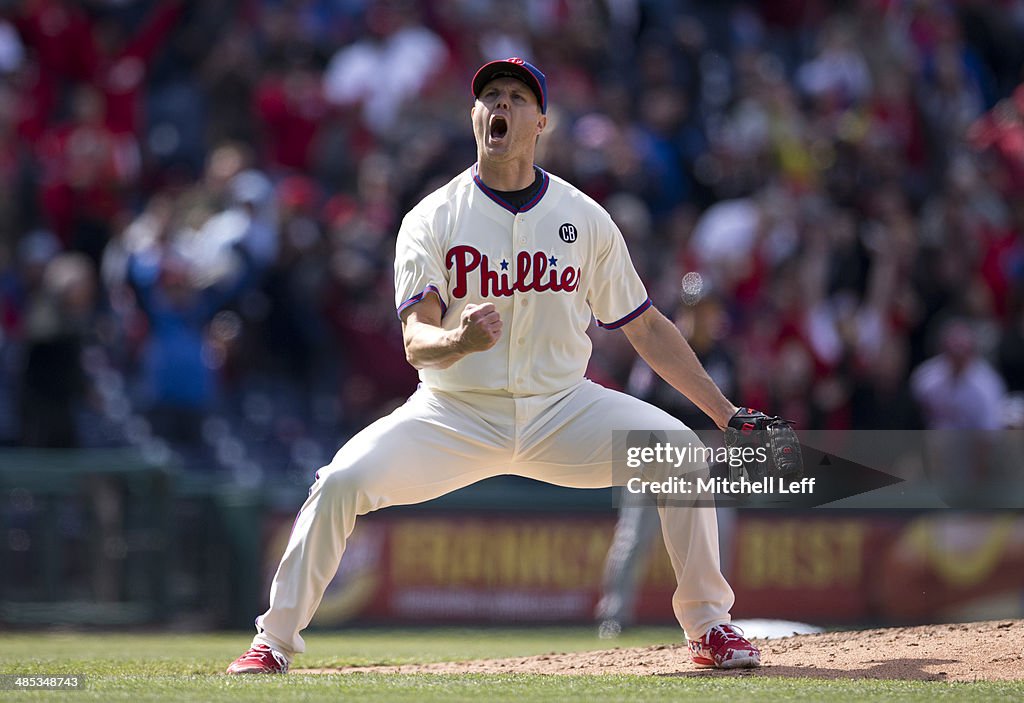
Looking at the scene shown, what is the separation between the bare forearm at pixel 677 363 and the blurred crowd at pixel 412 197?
3040mm

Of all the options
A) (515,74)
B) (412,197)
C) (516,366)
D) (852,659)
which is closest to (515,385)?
(516,366)

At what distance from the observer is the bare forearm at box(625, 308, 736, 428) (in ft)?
19.1

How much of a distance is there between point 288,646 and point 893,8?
11383 mm

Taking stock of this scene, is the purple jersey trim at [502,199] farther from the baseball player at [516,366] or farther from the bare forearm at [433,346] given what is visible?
the bare forearm at [433,346]

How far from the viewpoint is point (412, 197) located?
11.2m

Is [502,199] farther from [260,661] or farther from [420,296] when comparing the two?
[260,661]

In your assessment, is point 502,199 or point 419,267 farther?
point 502,199

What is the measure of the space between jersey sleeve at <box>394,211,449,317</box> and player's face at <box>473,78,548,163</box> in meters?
0.41

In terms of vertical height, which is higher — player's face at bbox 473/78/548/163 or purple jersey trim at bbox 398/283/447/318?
player's face at bbox 473/78/548/163

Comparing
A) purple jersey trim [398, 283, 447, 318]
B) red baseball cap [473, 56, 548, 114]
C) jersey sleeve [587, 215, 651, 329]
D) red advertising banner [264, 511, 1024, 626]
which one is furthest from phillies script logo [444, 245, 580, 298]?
red advertising banner [264, 511, 1024, 626]

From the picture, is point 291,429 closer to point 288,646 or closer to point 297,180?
point 297,180

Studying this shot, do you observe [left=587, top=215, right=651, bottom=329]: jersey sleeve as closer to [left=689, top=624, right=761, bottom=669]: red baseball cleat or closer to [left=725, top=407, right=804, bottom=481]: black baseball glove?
[left=725, top=407, right=804, bottom=481]: black baseball glove

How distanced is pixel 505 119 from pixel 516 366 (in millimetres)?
975

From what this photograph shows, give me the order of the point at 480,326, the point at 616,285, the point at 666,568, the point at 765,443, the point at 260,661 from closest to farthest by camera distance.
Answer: the point at 480,326, the point at 260,661, the point at 765,443, the point at 616,285, the point at 666,568
